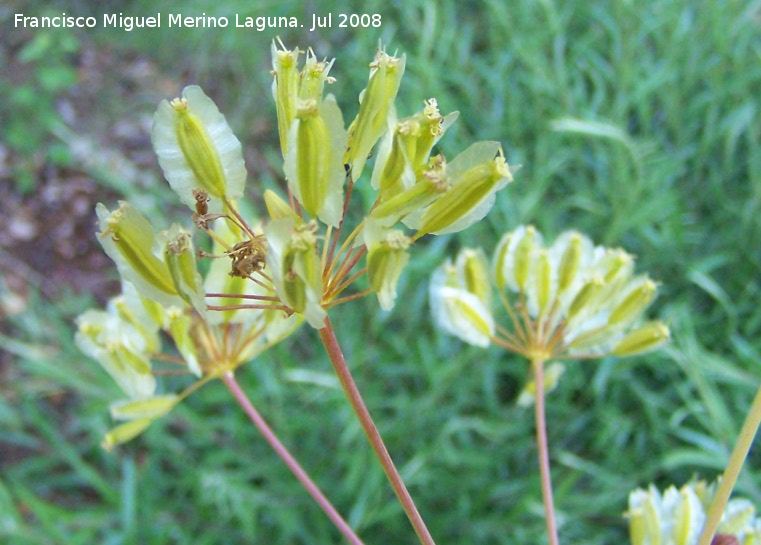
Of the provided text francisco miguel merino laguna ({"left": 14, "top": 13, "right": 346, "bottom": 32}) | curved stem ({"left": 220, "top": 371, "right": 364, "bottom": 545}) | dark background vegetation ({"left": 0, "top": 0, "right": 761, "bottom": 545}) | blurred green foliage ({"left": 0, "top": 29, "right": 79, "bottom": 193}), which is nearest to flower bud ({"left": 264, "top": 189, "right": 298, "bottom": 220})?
curved stem ({"left": 220, "top": 371, "right": 364, "bottom": 545})

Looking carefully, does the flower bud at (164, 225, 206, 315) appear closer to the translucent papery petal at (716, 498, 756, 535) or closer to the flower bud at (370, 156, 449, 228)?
the flower bud at (370, 156, 449, 228)

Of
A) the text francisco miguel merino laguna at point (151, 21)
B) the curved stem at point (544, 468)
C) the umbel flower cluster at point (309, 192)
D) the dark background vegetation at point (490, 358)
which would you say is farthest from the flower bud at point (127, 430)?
the text francisco miguel merino laguna at point (151, 21)

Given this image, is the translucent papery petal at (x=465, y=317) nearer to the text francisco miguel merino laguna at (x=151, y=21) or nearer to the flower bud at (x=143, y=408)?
the flower bud at (x=143, y=408)

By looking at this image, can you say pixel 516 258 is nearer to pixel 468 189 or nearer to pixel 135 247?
pixel 468 189

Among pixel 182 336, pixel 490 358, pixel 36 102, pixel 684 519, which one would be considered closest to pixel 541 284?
pixel 684 519

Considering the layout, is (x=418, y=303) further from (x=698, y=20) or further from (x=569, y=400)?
(x=698, y=20)

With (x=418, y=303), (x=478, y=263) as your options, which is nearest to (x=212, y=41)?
(x=418, y=303)
